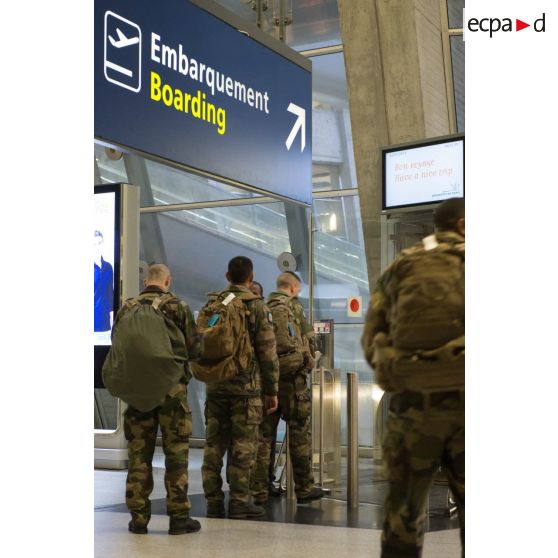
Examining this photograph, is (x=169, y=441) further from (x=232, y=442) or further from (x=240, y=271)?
(x=240, y=271)

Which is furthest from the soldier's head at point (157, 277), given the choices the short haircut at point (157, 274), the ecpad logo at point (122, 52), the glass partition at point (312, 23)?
the glass partition at point (312, 23)

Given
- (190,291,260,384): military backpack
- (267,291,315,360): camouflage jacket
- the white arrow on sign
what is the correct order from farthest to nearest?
(267,291,315,360): camouflage jacket < (190,291,260,384): military backpack < the white arrow on sign

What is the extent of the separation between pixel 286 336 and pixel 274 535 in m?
2.00

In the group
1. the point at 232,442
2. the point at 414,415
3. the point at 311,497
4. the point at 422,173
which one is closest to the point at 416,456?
the point at 414,415

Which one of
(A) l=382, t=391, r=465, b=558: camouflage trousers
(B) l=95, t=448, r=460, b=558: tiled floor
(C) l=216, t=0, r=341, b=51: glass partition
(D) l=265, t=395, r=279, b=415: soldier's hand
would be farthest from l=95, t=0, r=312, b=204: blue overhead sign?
(C) l=216, t=0, r=341, b=51: glass partition

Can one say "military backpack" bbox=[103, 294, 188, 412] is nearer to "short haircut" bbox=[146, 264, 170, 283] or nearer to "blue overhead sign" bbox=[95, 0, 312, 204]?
"short haircut" bbox=[146, 264, 170, 283]

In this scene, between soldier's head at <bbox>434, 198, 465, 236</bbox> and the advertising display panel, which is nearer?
soldier's head at <bbox>434, 198, 465, 236</bbox>

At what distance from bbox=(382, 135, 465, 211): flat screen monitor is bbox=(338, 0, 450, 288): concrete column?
84 cm

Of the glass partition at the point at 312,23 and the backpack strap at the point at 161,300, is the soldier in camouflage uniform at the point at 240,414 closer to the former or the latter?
the backpack strap at the point at 161,300

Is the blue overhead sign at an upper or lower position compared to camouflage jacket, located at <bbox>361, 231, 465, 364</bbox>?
upper

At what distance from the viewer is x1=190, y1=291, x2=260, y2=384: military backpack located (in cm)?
641

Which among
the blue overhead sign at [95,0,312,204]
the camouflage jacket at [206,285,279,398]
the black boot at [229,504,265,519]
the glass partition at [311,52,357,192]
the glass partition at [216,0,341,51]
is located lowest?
the black boot at [229,504,265,519]
